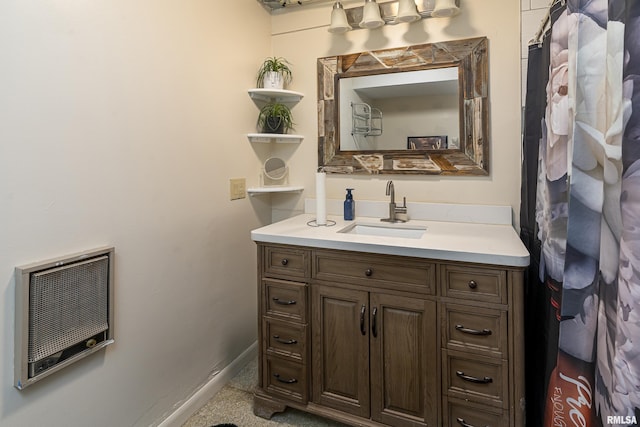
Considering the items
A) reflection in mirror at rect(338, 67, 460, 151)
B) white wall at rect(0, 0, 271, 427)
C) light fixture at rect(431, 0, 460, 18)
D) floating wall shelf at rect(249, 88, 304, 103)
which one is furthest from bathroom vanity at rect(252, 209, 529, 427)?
light fixture at rect(431, 0, 460, 18)

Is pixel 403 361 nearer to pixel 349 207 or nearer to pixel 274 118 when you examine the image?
pixel 349 207

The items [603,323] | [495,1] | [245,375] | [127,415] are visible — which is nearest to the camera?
[603,323]

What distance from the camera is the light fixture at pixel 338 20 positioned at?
6.40 ft

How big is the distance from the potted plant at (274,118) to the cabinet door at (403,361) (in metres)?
1.21

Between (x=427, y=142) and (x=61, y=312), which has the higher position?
(x=427, y=142)

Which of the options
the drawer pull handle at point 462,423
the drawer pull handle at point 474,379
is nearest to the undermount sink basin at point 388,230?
the drawer pull handle at point 474,379

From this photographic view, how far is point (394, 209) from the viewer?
1.96 metres

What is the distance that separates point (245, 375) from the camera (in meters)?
2.05

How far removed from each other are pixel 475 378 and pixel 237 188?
1469 millimetres

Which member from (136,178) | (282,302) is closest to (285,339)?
(282,302)

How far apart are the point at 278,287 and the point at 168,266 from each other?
500mm

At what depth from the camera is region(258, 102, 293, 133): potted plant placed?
215cm

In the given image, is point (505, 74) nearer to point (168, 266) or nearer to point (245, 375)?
point (168, 266)

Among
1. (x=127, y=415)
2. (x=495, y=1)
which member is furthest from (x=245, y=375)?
(x=495, y=1)
